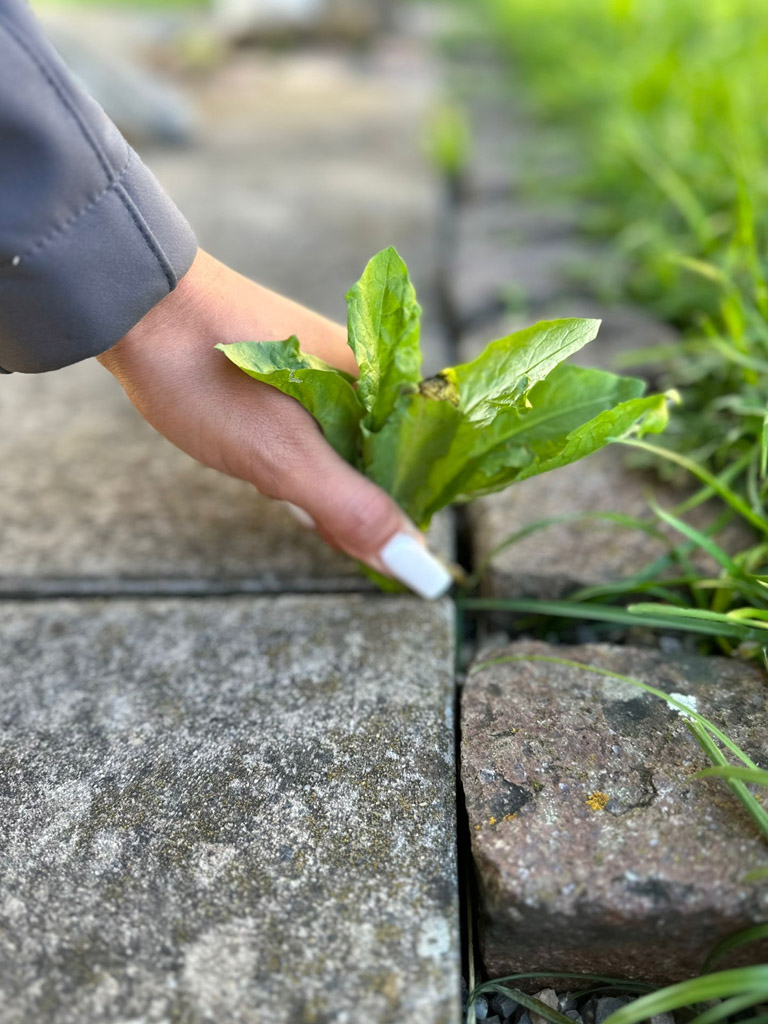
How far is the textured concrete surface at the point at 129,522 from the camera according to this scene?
47.0 inches

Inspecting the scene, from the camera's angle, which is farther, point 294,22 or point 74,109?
point 294,22

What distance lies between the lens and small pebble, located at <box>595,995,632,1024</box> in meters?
0.80

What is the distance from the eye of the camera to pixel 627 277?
193 centimetres

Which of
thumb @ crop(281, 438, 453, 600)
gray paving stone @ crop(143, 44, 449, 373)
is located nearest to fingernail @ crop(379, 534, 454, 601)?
thumb @ crop(281, 438, 453, 600)

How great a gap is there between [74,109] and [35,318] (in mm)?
204

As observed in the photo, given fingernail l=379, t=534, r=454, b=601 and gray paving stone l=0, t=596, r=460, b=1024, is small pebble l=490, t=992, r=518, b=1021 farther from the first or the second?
fingernail l=379, t=534, r=454, b=601

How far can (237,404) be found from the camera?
947 mm

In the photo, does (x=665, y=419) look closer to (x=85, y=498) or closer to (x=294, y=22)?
(x=85, y=498)

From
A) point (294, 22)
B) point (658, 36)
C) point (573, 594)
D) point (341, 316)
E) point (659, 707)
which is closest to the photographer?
point (659, 707)

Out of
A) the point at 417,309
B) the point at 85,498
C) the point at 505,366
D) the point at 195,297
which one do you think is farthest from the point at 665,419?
the point at 85,498

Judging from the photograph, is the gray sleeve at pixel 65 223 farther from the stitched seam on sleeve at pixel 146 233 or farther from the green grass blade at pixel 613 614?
the green grass blade at pixel 613 614

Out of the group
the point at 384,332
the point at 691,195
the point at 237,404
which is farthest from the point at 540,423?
the point at 691,195

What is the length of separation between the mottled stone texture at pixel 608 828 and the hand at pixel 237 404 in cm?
27

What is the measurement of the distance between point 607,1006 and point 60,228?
0.92 metres
